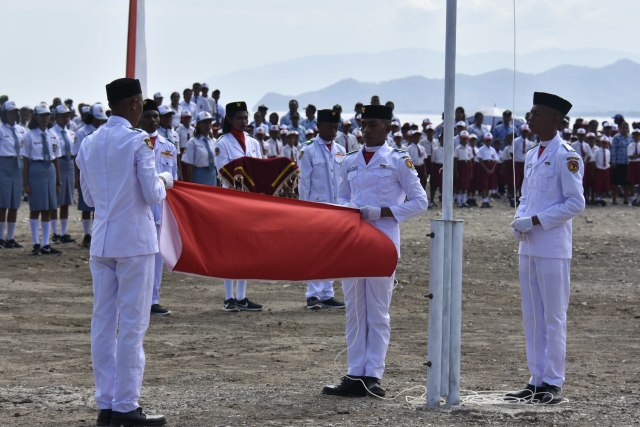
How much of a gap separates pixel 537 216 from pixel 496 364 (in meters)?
2.33

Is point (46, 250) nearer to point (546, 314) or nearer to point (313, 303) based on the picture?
point (313, 303)

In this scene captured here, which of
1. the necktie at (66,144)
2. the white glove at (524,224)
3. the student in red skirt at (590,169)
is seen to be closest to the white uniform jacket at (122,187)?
the white glove at (524,224)

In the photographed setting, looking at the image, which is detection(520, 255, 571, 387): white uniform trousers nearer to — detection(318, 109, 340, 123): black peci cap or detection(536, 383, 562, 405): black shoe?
detection(536, 383, 562, 405): black shoe

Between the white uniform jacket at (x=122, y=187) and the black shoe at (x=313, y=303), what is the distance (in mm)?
6436

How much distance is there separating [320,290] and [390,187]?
5164 millimetres

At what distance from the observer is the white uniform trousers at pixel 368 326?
9562mm

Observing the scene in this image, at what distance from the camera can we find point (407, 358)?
11.4 meters

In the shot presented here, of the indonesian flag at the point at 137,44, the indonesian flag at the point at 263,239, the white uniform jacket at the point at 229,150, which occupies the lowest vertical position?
the indonesian flag at the point at 263,239

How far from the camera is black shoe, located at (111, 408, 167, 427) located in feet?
27.0

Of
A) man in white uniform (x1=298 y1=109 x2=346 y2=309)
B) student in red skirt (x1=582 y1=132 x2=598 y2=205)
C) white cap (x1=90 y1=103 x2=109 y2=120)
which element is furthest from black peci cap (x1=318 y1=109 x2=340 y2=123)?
student in red skirt (x1=582 y1=132 x2=598 y2=205)

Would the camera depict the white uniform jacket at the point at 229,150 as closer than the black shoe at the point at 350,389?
No

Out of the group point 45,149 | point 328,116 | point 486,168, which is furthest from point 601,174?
point 328,116

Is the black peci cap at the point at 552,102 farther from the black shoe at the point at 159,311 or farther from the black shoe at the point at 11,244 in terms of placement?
the black shoe at the point at 11,244

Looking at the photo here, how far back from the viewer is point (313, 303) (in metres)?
14.7
